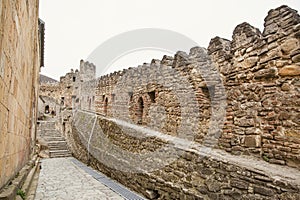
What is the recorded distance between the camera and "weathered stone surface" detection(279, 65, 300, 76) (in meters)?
3.58

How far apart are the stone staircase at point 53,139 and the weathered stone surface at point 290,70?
12.7 metres

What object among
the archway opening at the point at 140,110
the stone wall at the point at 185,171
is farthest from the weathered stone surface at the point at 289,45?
the archway opening at the point at 140,110

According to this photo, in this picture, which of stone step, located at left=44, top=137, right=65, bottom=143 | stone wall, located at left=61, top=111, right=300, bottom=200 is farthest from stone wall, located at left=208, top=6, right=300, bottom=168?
stone step, located at left=44, top=137, right=65, bottom=143

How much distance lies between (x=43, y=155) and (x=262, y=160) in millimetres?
12493

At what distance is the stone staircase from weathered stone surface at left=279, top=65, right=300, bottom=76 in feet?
41.5

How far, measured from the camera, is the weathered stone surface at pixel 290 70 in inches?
141

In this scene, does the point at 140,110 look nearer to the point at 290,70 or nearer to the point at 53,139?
the point at 290,70

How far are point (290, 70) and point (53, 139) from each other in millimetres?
15723

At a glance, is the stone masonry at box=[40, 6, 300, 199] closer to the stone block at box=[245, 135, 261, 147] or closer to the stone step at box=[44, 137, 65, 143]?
the stone block at box=[245, 135, 261, 147]

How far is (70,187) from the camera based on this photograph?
6.91 meters

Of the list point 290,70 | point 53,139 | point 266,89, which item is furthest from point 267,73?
point 53,139

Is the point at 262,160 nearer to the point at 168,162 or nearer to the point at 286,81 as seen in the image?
the point at 286,81

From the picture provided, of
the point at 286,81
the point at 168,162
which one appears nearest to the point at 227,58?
the point at 286,81

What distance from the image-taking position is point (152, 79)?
7.83 metres
